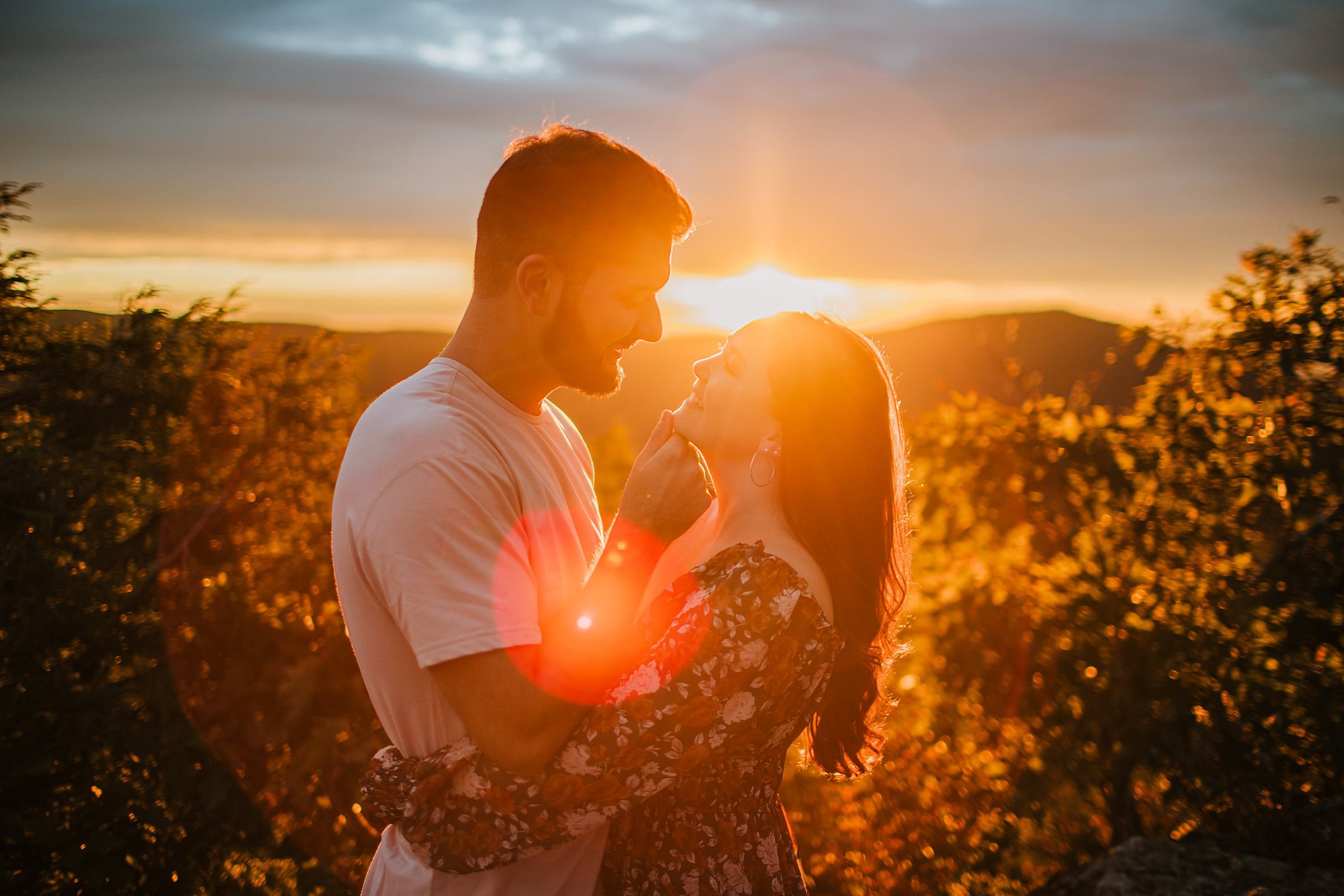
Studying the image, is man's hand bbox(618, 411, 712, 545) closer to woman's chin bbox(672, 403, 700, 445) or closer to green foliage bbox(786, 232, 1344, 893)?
woman's chin bbox(672, 403, 700, 445)

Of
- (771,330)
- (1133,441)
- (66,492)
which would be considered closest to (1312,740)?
(1133,441)

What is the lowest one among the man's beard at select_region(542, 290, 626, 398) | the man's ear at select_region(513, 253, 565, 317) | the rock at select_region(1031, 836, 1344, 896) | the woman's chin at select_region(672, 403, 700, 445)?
the rock at select_region(1031, 836, 1344, 896)

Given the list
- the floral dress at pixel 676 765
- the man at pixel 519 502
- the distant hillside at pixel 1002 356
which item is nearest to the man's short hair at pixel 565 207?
the man at pixel 519 502

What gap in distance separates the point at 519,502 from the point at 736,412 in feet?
2.28

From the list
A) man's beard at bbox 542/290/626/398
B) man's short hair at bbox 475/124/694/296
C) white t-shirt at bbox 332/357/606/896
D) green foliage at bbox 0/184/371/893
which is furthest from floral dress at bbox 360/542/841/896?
green foliage at bbox 0/184/371/893

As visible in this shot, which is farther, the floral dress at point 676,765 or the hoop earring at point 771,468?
the hoop earring at point 771,468

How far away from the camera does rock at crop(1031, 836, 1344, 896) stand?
3.27m

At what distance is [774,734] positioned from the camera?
2.25 m

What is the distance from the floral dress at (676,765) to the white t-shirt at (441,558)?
15cm

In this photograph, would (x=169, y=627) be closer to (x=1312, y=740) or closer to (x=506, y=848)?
(x=506, y=848)

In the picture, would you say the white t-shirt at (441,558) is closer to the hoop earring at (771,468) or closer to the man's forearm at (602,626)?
the man's forearm at (602,626)

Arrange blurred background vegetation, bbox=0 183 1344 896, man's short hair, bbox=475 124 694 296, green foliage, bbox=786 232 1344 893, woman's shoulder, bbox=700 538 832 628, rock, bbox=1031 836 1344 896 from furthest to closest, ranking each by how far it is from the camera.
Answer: green foliage, bbox=786 232 1344 893
blurred background vegetation, bbox=0 183 1344 896
rock, bbox=1031 836 1344 896
man's short hair, bbox=475 124 694 296
woman's shoulder, bbox=700 538 832 628

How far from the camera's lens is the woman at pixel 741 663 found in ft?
6.38

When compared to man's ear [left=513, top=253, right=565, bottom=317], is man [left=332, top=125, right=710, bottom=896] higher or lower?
lower
